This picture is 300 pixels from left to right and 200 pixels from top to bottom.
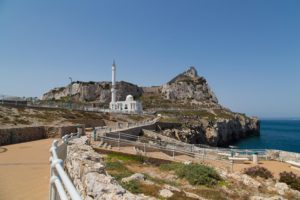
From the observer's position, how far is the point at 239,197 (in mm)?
11305

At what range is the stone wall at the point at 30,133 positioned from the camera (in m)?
17.7

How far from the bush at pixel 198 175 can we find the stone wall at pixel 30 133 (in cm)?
1244

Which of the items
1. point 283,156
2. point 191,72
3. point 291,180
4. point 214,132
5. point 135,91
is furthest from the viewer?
point 191,72

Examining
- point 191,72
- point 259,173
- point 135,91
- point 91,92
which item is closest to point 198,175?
point 259,173

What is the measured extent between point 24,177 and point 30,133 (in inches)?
505

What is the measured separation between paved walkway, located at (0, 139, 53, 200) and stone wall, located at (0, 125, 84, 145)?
5476 millimetres

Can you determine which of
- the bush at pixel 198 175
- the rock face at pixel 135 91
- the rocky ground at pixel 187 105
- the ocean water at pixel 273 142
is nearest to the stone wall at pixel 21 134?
the bush at pixel 198 175

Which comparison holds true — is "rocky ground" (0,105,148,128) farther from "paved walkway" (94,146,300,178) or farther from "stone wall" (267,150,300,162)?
"stone wall" (267,150,300,162)

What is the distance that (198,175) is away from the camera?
1325 cm

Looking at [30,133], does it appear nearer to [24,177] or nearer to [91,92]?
[24,177]

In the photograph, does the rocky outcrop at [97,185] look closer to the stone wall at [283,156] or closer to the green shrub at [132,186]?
the green shrub at [132,186]

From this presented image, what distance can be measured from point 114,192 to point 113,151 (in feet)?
48.1

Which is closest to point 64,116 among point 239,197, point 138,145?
point 138,145

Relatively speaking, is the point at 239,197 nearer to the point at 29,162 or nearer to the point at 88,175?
the point at 88,175
